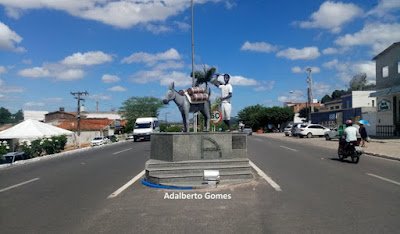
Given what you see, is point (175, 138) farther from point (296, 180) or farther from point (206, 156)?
point (296, 180)

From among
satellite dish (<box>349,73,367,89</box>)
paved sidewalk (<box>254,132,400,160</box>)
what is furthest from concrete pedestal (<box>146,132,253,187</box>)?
satellite dish (<box>349,73,367,89</box>)

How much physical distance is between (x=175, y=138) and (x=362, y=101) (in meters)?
48.7

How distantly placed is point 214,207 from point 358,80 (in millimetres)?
62491

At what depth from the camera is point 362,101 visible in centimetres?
5012

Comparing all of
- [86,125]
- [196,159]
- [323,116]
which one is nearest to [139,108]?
[86,125]

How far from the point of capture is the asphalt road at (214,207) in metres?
5.04

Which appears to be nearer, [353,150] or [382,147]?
[353,150]

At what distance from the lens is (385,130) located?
103ft

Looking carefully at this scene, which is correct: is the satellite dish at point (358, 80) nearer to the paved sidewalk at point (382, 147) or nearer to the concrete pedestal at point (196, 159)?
the paved sidewalk at point (382, 147)

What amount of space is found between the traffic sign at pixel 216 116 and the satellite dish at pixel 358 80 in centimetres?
5606

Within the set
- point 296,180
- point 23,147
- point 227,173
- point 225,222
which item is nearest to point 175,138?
point 227,173

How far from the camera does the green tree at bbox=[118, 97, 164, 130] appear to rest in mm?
78125

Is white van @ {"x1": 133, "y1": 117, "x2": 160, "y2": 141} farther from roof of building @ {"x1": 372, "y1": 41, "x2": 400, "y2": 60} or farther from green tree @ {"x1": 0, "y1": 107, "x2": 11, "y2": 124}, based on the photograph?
green tree @ {"x1": 0, "y1": 107, "x2": 11, "y2": 124}

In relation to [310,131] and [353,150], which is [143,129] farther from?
[353,150]
